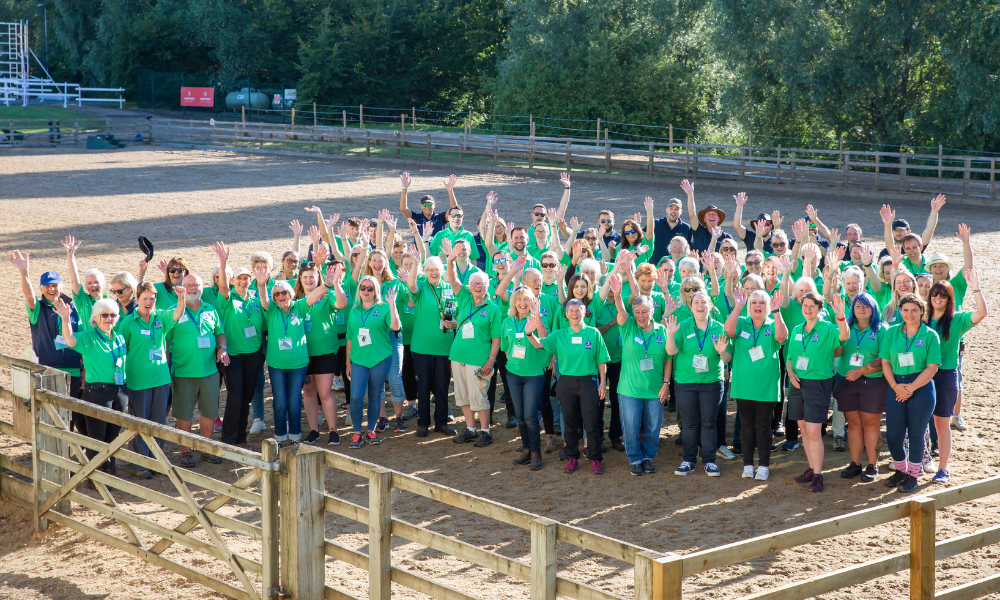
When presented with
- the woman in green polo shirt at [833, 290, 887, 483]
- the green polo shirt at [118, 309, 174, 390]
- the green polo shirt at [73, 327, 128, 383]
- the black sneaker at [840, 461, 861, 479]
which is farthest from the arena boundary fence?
the black sneaker at [840, 461, 861, 479]

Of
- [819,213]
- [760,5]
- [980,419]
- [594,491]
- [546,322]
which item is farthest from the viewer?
[760,5]

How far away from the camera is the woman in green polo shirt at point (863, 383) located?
7.58 metres

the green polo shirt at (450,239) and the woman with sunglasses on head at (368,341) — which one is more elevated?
the green polo shirt at (450,239)

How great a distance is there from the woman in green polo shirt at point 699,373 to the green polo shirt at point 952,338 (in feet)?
5.47

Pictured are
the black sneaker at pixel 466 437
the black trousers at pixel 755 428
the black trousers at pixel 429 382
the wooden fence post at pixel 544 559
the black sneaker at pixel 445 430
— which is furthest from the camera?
the black sneaker at pixel 445 430

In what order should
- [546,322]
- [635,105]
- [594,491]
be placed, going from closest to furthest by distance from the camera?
[594,491] → [546,322] → [635,105]

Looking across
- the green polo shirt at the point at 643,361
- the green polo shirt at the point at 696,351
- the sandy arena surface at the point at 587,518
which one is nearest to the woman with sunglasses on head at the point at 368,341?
the sandy arena surface at the point at 587,518

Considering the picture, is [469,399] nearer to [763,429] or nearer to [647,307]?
[647,307]

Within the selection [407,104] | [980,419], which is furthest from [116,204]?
[407,104]

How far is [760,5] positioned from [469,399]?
85.3ft

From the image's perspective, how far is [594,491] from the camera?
7629 mm

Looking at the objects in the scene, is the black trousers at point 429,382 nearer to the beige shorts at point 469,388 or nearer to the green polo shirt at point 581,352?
the beige shorts at point 469,388

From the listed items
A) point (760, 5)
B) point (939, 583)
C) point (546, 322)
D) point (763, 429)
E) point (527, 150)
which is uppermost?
point (760, 5)

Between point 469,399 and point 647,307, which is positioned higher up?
point 647,307
